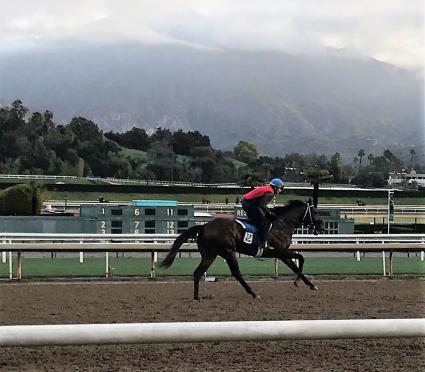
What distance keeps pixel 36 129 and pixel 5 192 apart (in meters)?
63.8

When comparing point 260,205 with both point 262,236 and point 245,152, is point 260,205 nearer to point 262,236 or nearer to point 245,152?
point 262,236

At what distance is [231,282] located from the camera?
433 inches

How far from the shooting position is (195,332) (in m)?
2.48

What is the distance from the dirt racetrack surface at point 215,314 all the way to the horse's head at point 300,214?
3.07 ft

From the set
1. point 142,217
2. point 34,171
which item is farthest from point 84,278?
point 34,171

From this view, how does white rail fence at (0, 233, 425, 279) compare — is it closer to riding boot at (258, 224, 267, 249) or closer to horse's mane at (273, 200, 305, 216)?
horse's mane at (273, 200, 305, 216)

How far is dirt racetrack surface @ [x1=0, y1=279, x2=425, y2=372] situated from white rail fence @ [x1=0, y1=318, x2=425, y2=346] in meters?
1.97

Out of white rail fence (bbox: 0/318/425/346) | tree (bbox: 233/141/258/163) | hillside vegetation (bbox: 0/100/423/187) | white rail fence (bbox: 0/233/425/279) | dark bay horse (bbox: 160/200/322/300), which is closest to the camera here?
white rail fence (bbox: 0/318/425/346)

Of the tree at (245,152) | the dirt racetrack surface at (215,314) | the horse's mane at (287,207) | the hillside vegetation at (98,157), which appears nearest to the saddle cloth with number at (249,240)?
the dirt racetrack surface at (215,314)

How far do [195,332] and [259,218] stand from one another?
642 cm

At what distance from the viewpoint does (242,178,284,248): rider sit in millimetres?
8734

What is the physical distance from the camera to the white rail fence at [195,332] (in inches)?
95.3

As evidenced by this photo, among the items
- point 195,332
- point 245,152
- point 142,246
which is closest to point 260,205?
point 142,246

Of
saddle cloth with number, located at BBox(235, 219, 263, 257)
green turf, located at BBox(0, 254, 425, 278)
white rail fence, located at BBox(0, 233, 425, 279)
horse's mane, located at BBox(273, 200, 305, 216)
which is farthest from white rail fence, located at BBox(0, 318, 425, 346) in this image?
green turf, located at BBox(0, 254, 425, 278)
